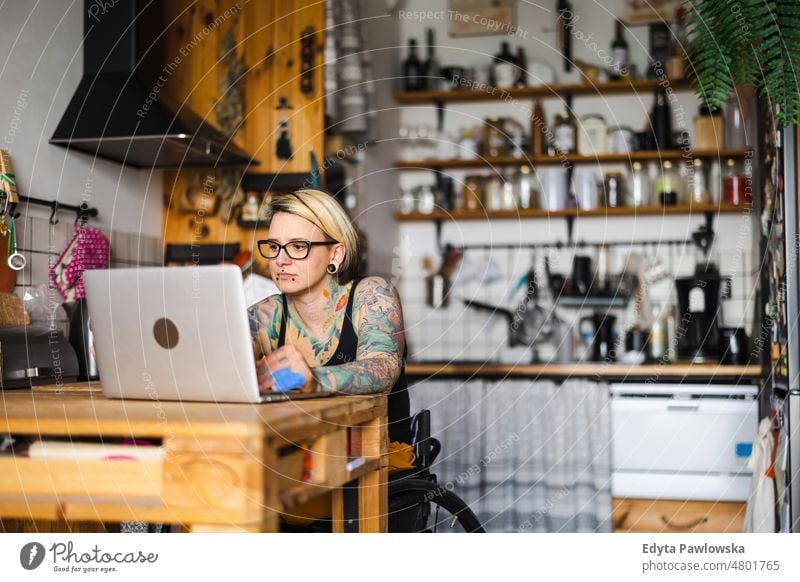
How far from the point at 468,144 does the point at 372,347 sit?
92.7 inches

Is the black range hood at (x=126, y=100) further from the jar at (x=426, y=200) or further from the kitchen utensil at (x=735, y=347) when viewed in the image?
the kitchen utensil at (x=735, y=347)

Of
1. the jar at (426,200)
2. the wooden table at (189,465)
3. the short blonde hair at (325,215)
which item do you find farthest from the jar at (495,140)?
the wooden table at (189,465)

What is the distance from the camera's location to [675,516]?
3.28 metres

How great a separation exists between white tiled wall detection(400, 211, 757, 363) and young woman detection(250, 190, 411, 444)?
1.93 m

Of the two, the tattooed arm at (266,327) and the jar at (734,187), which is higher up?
the jar at (734,187)

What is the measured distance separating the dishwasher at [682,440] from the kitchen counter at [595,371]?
0.04 meters

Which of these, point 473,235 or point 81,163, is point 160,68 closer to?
point 81,163

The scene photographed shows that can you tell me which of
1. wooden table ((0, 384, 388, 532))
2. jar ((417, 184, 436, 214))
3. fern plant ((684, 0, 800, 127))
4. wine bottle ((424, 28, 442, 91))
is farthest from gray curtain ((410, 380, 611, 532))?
wooden table ((0, 384, 388, 532))

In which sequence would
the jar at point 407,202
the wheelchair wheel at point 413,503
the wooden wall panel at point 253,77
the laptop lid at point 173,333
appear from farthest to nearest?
the jar at point 407,202 < the wooden wall panel at point 253,77 < the wheelchair wheel at point 413,503 < the laptop lid at point 173,333

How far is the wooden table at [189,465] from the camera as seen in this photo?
1.09 metres

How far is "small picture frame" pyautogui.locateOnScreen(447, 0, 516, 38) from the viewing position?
13.0ft

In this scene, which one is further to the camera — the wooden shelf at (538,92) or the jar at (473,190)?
the jar at (473,190)

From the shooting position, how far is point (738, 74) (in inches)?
81.0

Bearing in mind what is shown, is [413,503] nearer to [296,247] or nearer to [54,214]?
[296,247]
